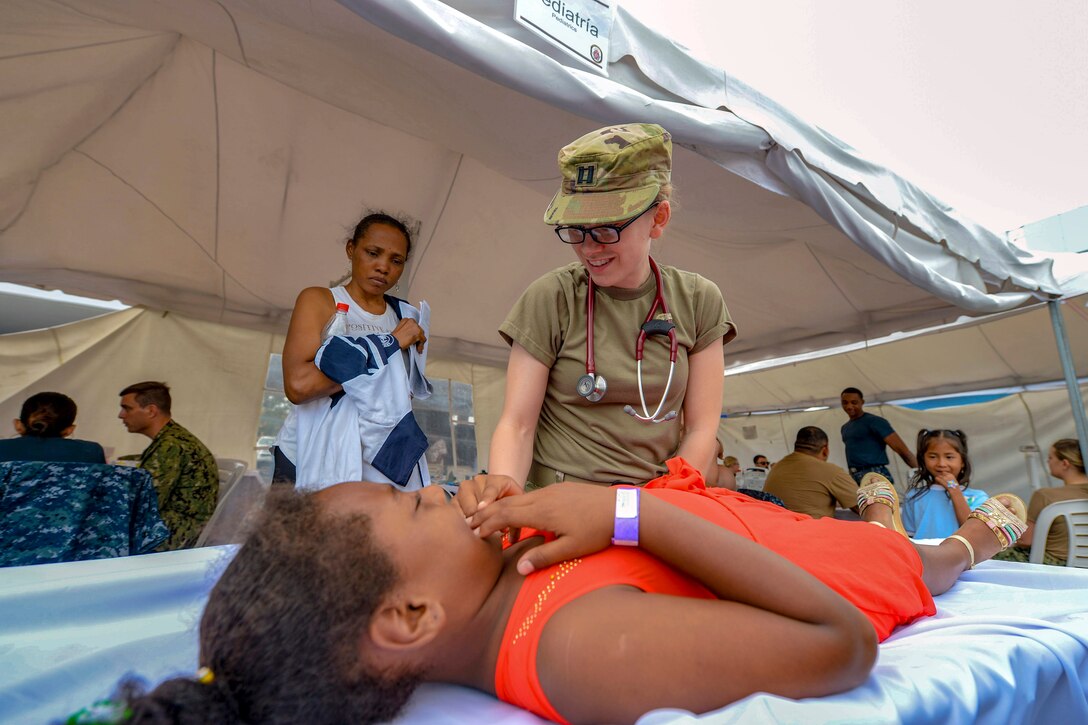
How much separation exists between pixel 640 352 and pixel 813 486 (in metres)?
3.48

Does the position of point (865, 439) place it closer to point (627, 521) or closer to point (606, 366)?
point (606, 366)

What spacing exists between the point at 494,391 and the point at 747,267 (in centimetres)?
347

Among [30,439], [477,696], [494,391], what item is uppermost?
[494,391]

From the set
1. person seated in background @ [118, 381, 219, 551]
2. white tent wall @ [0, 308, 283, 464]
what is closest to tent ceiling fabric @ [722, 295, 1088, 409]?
person seated in background @ [118, 381, 219, 551]

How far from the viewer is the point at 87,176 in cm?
337

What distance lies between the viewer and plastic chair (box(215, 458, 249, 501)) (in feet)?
13.2

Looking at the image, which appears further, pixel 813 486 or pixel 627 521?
pixel 813 486

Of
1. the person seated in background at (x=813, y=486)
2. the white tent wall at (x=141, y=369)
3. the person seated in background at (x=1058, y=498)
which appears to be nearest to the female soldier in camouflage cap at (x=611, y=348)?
the person seated in background at (x=1058, y=498)

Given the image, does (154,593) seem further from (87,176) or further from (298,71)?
(87,176)

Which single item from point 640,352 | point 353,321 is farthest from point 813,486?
point 353,321

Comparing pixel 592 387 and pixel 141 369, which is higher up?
pixel 141 369

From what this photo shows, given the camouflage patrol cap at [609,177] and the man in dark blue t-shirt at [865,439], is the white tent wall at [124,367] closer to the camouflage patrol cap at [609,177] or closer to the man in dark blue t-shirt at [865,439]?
the camouflage patrol cap at [609,177]

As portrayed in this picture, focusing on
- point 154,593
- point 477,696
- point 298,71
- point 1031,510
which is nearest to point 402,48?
point 298,71

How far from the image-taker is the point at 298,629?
82 cm
